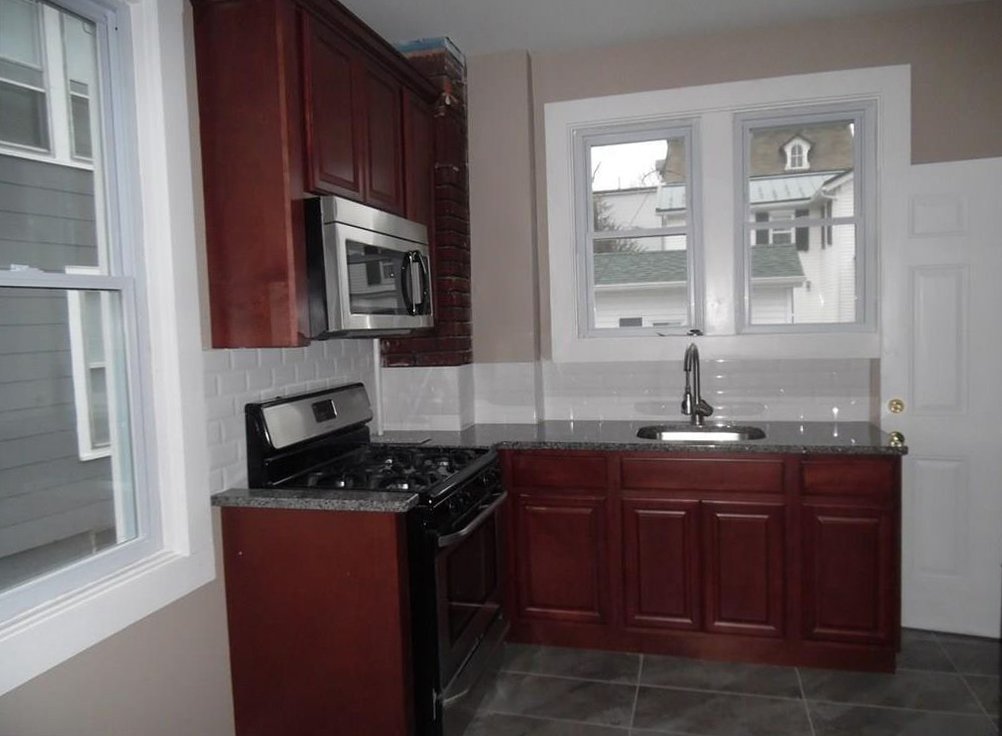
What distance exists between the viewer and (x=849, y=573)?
9.01ft

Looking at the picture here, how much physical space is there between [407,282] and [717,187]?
5.10 ft

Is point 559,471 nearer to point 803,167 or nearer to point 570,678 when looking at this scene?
point 570,678

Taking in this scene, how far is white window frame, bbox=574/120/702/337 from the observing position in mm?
3385

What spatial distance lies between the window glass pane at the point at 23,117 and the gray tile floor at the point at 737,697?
220 cm

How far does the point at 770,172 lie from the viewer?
3338 mm

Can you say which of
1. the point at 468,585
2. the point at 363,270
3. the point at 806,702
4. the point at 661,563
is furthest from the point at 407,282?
the point at 806,702

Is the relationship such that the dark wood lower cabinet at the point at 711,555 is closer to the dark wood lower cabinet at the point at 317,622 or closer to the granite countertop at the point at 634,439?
the granite countertop at the point at 634,439

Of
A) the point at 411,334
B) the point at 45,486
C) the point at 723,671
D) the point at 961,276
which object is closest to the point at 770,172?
the point at 961,276

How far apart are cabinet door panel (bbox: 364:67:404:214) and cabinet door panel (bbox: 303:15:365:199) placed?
0.08 meters

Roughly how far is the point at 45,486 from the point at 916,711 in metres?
2.82

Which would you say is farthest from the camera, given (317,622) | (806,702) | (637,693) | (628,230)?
(628,230)

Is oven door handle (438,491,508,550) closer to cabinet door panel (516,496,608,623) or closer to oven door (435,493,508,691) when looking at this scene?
oven door (435,493,508,691)

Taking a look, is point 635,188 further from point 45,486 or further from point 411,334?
point 45,486

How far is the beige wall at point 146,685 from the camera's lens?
5.42 feet
